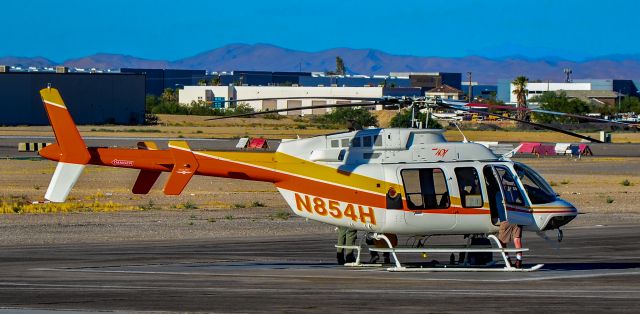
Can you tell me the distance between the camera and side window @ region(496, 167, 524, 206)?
19.8m

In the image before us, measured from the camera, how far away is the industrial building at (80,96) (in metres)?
105

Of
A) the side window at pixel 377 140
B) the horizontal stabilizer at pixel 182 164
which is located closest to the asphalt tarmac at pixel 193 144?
the horizontal stabilizer at pixel 182 164

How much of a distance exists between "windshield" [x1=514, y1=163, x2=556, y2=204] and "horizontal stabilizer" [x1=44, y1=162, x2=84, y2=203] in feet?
27.5

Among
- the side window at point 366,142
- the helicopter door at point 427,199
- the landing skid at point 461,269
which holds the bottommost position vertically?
the landing skid at point 461,269

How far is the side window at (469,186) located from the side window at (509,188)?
1.48 ft

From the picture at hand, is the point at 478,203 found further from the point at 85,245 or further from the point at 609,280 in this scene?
the point at 85,245

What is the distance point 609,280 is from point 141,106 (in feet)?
330

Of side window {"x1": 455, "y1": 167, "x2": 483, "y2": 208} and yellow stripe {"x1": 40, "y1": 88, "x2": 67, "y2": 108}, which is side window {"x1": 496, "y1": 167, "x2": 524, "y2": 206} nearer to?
side window {"x1": 455, "y1": 167, "x2": 483, "y2": 208}

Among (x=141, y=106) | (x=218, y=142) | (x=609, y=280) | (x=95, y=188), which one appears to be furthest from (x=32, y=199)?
(x=141, y=106)

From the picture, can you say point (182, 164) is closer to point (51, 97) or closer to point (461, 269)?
point (51, 97)

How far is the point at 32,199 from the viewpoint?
37.7 m

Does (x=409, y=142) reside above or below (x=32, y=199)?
above

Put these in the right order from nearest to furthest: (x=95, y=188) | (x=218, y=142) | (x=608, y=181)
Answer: (x=95, y=188) → (x=608, y=181) → (x=218, y=142)

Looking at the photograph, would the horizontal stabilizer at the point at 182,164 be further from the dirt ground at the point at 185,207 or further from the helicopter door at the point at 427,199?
the dirt ground at the point at 185,207
